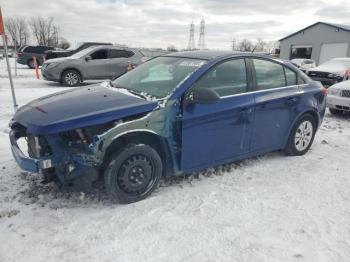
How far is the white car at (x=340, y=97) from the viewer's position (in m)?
7.72

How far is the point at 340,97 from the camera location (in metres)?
7.85

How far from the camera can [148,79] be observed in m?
4.10

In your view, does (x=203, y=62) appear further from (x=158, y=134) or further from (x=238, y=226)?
(x=238, y=226)

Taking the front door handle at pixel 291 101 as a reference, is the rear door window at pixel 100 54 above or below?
above

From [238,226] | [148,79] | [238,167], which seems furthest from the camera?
[238,167]

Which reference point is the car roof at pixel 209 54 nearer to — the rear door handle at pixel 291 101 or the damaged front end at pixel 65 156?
the rear door handle at pixel 291 101

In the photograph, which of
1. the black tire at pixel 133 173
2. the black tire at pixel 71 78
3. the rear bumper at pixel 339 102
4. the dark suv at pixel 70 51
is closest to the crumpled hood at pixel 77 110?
the black tire at pixel 133 173

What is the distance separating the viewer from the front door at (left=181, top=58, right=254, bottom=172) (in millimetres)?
3561

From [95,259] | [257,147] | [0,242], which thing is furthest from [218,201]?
[0,242]

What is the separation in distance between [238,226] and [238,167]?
1473mm

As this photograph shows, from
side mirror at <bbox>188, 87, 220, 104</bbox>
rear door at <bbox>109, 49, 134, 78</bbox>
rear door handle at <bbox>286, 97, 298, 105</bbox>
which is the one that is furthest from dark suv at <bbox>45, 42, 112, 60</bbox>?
side mirror at <bbox>188, 87, 220, 104</bbox>

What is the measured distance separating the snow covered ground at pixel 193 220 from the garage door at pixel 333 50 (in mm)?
28520

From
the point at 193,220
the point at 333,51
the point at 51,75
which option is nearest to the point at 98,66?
the point at 51,75

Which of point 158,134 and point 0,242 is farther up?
point 158,134
